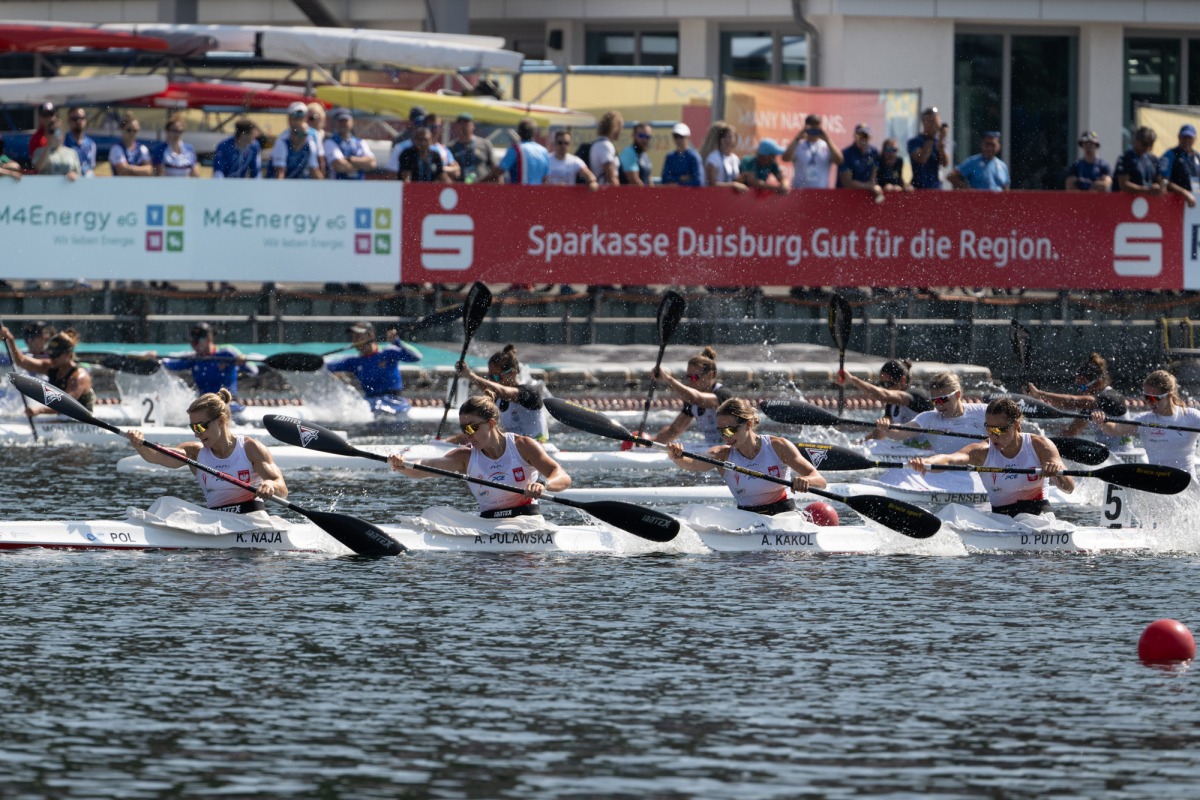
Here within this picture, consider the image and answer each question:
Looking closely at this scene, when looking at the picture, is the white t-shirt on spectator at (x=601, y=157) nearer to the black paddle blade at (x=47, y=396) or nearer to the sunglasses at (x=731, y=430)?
the sunglasses at (x=731, y=430)

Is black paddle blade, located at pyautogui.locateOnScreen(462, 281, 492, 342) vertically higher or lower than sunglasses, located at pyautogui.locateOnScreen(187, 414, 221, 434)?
higher

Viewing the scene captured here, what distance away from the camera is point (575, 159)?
26.6m

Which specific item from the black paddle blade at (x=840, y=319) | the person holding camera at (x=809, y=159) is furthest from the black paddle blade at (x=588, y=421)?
the person holding camera at (x=809, y=159)

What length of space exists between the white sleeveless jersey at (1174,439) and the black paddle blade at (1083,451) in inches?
42.2

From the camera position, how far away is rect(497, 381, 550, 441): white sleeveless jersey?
20.5m

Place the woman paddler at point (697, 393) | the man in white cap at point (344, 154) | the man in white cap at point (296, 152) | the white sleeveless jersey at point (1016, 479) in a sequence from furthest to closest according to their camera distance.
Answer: the man in white cap at point (344, 154), the man in white cap at point (296, 152), the woman paddler at point (697, 393), the white sleeveless jersey at point (1016, 479)

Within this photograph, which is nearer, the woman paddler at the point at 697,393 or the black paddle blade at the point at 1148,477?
the black paddle blade at the point at 1148,477

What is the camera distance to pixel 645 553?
16.7 metres

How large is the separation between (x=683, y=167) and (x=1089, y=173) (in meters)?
5.77

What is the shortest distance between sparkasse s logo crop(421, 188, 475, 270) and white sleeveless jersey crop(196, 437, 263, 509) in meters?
10.1

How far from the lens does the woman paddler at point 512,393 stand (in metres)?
20.4

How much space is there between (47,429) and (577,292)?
24.8 feet

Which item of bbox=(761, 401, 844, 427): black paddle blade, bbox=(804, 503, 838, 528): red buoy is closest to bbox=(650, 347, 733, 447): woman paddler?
bbox=(761, 401, 844, 427): black paddle blade

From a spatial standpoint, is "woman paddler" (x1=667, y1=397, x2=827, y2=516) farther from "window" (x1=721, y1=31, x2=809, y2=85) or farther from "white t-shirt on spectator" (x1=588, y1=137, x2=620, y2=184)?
"window" (x1=721, y1=31, x2=809, y2=85)
